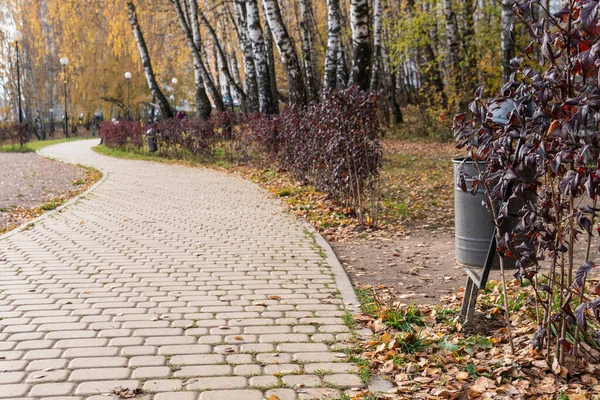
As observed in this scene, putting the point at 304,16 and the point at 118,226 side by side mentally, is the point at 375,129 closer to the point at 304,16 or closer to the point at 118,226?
the point at 118,226

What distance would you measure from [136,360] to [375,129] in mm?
5724

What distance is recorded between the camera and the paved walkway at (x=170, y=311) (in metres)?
3.86

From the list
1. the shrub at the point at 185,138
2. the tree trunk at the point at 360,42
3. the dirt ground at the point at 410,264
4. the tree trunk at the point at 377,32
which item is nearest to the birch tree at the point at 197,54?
the shrub at the point at 185,138

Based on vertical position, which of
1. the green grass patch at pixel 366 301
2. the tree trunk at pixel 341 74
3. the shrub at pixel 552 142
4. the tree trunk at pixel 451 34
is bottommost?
the green grass patch at pixel 366 301

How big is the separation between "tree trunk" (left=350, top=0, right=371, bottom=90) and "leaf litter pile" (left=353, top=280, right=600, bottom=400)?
887cm

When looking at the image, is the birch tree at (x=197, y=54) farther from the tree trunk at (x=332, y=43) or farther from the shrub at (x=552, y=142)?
the shrub at (x=552, y=142)

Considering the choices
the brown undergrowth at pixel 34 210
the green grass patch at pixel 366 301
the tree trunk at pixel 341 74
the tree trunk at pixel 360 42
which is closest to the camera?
the green grass patch at pixel 366 301

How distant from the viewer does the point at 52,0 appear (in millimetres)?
25344

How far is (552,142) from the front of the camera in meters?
3.31

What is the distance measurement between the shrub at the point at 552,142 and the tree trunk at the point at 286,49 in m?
12.7

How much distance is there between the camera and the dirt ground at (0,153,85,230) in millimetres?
12967

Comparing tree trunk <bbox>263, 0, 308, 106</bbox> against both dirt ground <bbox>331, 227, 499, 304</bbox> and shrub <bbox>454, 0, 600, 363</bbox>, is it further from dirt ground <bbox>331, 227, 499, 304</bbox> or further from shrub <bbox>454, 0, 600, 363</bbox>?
shrub <bbox>454, 0, 600, 363</bbox>

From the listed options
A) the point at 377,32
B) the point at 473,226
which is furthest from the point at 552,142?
the point at 377,32

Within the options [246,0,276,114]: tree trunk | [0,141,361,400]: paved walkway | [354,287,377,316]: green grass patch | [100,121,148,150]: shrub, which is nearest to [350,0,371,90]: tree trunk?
[246,0,276,114]: tree trunk
